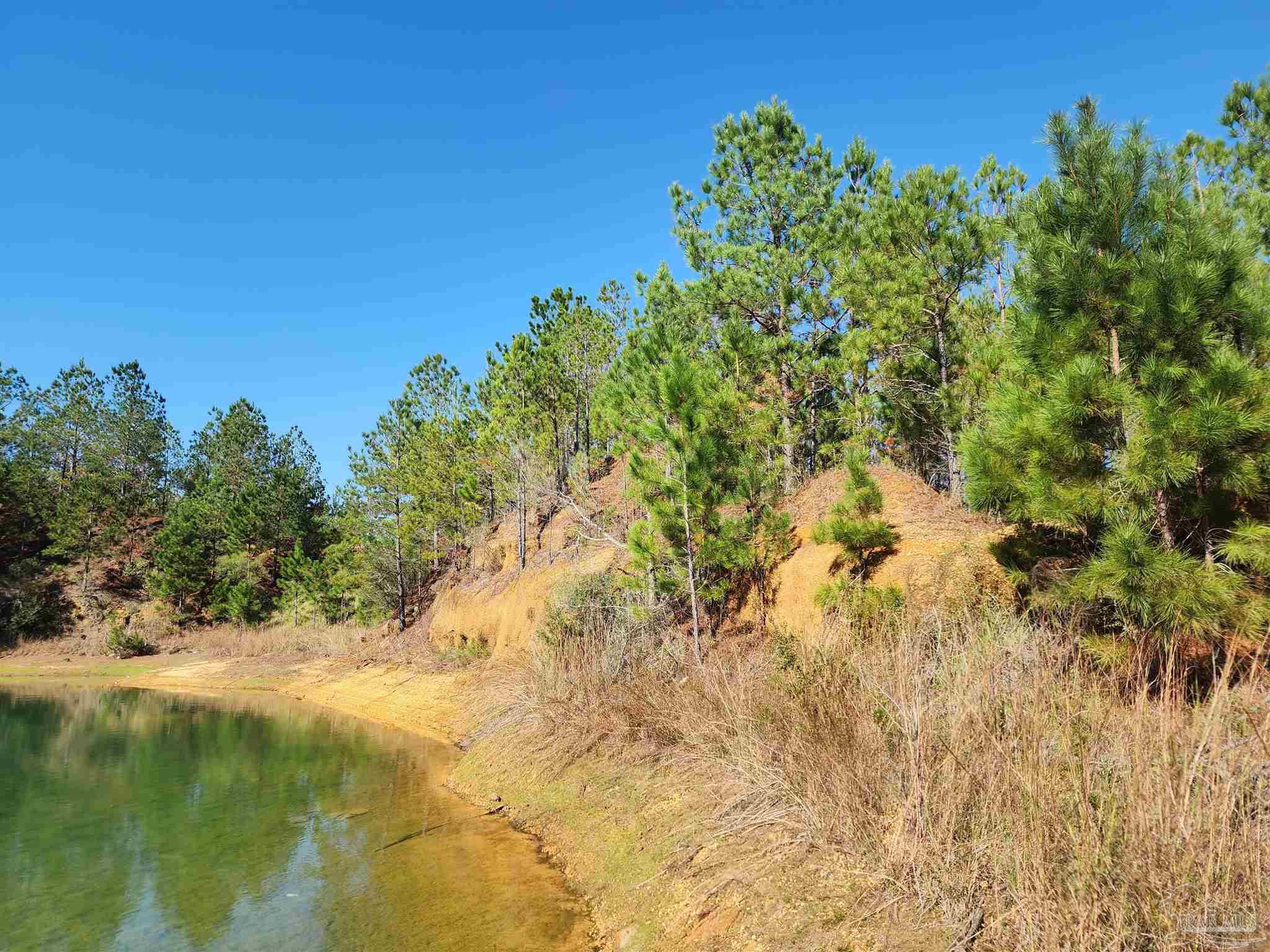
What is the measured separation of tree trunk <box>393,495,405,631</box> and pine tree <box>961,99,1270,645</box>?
29.4 metres

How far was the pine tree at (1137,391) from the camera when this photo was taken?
5.03m

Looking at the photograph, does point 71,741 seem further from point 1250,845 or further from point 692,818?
point 1250,845

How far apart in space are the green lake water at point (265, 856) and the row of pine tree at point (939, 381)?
4.84 metres

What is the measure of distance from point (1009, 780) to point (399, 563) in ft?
102

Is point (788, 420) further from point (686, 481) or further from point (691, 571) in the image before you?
point (691, 571)

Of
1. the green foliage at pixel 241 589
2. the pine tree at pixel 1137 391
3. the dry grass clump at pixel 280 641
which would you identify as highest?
the pine tree at pixel 1137 391

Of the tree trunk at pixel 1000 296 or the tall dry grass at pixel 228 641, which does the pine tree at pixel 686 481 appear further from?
the tall dry grass at pixel 228 641

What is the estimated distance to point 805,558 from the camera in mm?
11664

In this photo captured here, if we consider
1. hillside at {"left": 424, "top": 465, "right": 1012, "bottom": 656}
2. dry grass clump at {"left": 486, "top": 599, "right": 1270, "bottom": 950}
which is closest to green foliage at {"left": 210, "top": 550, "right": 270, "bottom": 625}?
hillside at {"left": 424, "top": 465, "right": 1012, "bottom": 656}

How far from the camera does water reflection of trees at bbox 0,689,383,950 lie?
8086 mm

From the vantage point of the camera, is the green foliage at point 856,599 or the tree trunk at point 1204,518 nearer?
the tree trunk at point 1204,518

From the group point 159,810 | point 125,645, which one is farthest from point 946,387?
point 125,645

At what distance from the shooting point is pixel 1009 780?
12.0 ft

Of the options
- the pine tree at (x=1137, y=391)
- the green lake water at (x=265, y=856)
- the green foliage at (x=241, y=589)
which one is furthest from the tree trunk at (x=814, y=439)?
the green foliage at (x=241, y=589)
